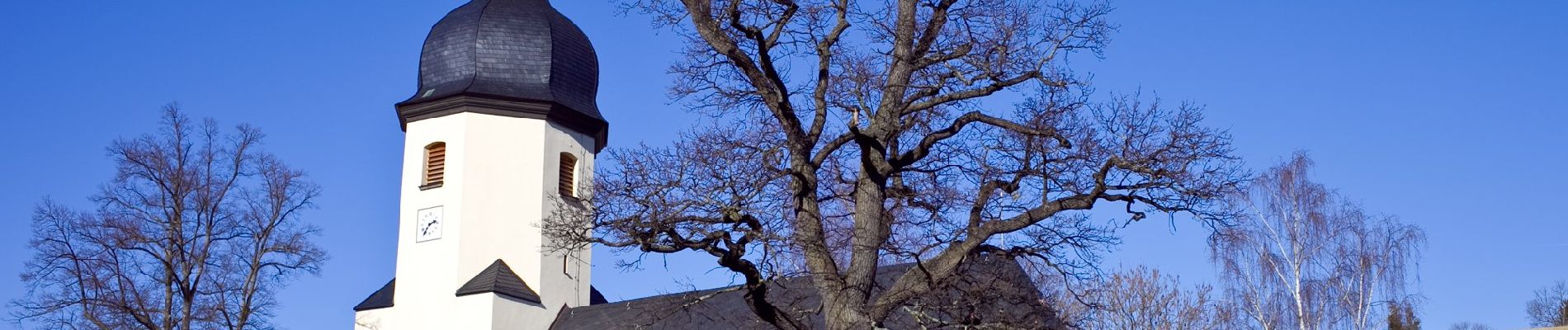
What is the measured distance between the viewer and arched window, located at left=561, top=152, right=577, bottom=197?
2617cm

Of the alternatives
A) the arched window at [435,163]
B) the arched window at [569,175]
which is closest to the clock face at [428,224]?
the arched window at [435,163]

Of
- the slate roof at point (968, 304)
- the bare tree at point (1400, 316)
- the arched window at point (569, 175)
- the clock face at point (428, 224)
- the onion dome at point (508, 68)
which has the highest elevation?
the onion dome at point (508, 68)

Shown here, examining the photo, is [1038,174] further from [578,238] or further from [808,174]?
[578,238]

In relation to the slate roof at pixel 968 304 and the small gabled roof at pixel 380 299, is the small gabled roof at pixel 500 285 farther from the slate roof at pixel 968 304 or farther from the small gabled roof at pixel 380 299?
the slate roof at pixel 968 304

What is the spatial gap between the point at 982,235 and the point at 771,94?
1.81 meters

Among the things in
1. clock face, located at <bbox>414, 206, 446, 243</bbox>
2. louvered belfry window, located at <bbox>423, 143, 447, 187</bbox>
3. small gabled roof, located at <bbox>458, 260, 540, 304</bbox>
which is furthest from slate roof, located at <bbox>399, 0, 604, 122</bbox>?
small gabled roof, located at <bbox>458, 260, 540, 304</bbox>

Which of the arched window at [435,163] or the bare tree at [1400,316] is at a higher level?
the arched window at [435,163]

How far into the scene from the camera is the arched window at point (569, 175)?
85.9ft

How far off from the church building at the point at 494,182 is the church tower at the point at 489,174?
0.02 metres

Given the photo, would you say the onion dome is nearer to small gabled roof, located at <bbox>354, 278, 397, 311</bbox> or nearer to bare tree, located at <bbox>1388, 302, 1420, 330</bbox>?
small gabled roof, located at <bbox>354, 278, 397, 311</bbox>

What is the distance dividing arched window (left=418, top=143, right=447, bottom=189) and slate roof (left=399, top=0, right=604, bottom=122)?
78 cm

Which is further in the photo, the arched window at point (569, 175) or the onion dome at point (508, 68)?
the arched window at point (569, 175)

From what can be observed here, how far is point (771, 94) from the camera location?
38.8ft

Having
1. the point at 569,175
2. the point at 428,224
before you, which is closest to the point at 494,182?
the point at 428,224
